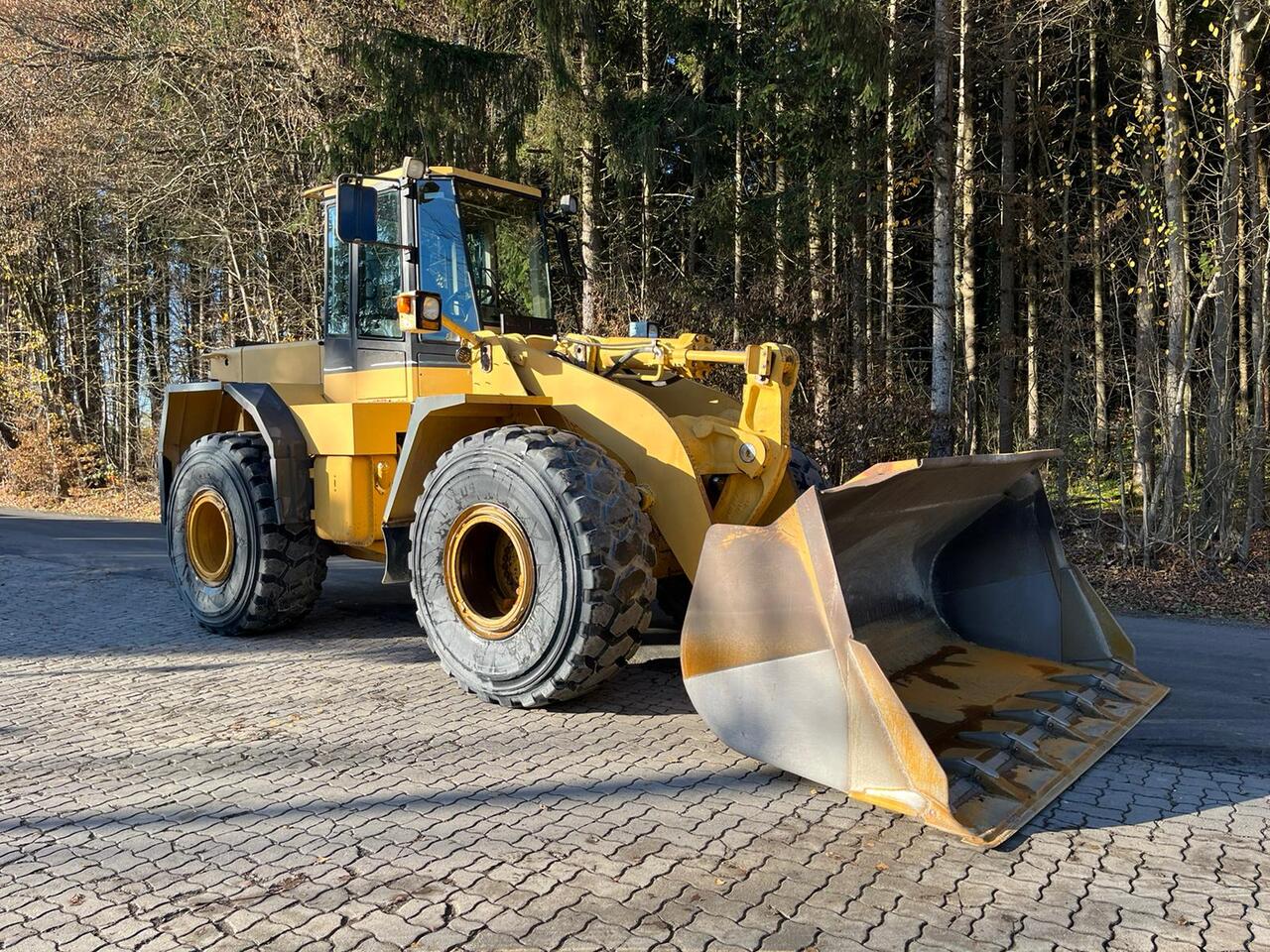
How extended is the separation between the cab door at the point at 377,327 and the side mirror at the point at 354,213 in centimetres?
93

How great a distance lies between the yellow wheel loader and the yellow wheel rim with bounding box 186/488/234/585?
3 centimetres

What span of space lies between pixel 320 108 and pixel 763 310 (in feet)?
26.3

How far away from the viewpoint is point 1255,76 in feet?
31.7

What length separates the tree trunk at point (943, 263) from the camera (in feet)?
38.4

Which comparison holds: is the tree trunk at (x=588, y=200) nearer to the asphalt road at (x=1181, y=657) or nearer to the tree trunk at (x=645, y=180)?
the tree trunk at (x=645, y=180)

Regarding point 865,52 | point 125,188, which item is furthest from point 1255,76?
point 125,188

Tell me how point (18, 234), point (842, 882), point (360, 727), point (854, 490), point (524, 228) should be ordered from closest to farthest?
point (842, 882), point (854, 490), point (360, 727), point (524, 228), point (18, 234)

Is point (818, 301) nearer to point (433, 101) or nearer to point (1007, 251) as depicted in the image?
point (1007, 251)

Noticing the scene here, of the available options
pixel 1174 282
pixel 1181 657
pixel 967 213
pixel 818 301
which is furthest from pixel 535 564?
pixel 967 213

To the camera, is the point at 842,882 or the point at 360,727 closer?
the point at 842,882

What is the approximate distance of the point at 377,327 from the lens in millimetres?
6789

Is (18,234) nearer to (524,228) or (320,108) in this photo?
(320,108)

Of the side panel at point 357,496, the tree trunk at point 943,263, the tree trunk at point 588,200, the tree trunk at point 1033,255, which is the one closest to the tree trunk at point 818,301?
the tree trunk at point 943,263

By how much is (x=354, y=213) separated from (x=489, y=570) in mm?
2092
